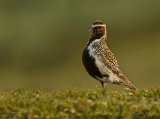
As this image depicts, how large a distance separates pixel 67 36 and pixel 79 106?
1435 inches

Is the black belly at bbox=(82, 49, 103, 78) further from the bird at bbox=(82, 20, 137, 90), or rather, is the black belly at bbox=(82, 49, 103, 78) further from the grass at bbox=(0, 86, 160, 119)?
the grass at bbox=(0, 86, 160, 119)

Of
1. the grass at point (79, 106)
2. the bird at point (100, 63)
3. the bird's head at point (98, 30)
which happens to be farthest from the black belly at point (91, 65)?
the grass at point (79, 106)

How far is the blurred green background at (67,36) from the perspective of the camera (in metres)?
47.1

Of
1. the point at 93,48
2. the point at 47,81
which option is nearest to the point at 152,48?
the point at 47,81

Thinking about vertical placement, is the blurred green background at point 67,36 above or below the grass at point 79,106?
above

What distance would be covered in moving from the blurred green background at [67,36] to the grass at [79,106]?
2249 cm

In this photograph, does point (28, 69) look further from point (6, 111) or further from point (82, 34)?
point (6, 111)

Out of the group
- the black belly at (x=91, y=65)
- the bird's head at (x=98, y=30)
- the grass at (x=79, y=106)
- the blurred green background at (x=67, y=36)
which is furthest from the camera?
the blurred green background at (x=67, y=36)

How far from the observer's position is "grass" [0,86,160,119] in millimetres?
19719

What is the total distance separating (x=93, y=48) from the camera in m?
24.1

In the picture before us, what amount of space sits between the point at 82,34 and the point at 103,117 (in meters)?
36.0

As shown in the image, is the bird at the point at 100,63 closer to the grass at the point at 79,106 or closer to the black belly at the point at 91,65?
the black belly at the point at 91,65

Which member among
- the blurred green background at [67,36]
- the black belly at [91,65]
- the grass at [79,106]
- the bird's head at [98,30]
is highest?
the blurred green background at [67,36]

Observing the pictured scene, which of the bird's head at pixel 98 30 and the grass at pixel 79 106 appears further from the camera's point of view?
the bird's head at pixel 98 30
